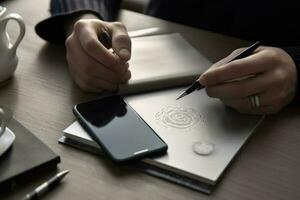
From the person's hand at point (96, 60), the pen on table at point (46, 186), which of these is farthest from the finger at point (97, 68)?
the pen on table at point (46, 186)

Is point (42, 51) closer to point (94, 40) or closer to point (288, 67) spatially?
point (94, 40)

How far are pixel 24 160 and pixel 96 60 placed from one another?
0.89ft

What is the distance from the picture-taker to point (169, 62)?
0.94m

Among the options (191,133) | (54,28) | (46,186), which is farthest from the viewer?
(54,28)

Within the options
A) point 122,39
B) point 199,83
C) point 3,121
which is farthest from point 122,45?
point 3,121

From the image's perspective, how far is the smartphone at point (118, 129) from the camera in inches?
27.7

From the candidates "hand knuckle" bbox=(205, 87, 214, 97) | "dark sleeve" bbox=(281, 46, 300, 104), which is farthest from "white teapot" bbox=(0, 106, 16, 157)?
"dark sleeve" bbox=(281, 46, 300, 104)


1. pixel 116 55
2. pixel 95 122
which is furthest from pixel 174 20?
pixel 95 122

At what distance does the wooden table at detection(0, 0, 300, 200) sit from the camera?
665mm

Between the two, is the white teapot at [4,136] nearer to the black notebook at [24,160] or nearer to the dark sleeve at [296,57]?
the black notebook at [24,160]

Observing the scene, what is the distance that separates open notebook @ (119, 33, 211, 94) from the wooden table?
0.21 ft

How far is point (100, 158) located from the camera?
0.72m

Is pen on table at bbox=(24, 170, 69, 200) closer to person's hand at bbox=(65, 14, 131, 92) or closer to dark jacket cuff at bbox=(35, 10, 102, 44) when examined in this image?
person's hand at bbox=(65, 14, 131, 92)

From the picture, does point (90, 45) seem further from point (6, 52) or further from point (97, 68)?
point (6, 52)
